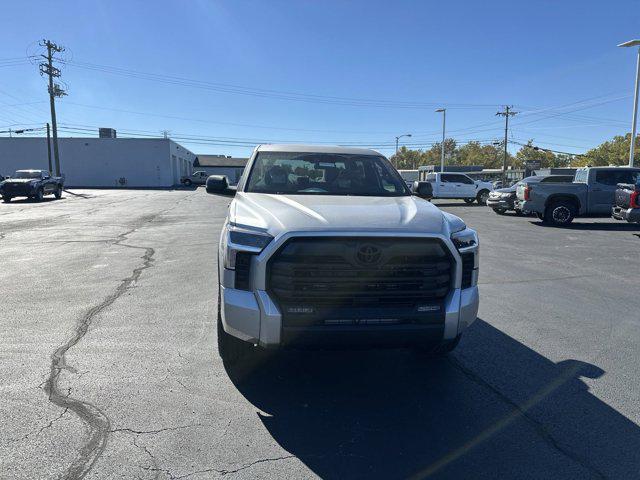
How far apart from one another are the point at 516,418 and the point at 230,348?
85.9 inches

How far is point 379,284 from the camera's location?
10.6ft

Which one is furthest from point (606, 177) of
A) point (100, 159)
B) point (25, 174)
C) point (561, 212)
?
point (100, 159)

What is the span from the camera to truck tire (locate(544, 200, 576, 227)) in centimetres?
1543

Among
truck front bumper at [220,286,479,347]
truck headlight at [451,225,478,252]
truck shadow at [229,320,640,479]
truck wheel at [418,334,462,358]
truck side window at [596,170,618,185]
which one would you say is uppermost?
truck side window at [596,170,618,185]

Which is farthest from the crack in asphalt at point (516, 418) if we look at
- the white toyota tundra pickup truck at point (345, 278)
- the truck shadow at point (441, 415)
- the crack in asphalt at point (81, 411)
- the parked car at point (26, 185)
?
the parked car at point (26, 185)

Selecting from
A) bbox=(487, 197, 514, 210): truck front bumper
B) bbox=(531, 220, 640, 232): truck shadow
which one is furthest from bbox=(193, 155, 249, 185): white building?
bbox=(531, 220, 640, 232): truck shadow

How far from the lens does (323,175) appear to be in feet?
16.2

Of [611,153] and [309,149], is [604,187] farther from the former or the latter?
[611,153]

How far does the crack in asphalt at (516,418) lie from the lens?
2.67 m

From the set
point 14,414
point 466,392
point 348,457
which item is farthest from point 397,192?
point 14,414

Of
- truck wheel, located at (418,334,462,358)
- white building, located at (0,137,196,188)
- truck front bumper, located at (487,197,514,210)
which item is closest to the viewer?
truck wheel, located at (418,334,462,358)

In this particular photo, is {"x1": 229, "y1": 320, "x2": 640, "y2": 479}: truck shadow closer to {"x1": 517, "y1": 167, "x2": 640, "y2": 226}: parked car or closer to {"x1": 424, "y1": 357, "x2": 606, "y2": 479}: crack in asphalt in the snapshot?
{"x1": 424, "y1": 357, "x2": 606, "y2": 479}: crack in asphalt

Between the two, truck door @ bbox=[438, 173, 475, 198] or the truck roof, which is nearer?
the truck roof

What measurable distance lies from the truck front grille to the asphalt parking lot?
2.37 feet
